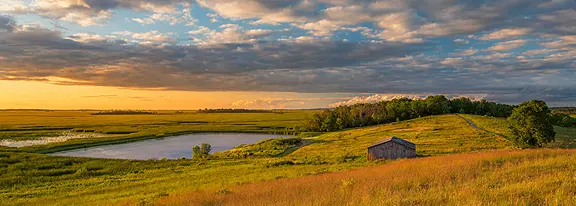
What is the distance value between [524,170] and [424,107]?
12016cm

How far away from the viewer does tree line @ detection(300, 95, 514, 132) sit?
128 metres

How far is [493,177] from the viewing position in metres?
12.8

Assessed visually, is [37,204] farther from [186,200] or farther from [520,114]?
[520,114]

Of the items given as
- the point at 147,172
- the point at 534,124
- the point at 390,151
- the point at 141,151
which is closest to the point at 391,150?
the point at 390,151

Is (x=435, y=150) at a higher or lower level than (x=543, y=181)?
lower

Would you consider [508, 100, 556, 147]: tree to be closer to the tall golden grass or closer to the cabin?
the cabin

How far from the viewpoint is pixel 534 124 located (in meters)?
41.8

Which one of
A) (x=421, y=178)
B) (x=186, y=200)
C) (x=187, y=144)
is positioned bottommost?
(x=187, y=144)

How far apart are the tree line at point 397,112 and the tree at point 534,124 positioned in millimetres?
78103

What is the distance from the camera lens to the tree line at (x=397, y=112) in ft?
418

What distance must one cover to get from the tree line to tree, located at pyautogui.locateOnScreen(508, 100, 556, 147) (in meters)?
78.1

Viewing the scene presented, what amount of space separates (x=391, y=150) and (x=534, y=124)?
16.7 metres

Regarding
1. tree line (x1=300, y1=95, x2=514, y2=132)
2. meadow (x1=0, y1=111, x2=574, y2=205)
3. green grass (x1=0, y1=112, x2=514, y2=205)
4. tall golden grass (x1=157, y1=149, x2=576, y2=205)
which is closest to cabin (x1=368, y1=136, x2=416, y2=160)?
meadow (x1=0, y1=111, x2=574, y2=205)

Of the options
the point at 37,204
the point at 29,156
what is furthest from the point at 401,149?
the point at 29,156
